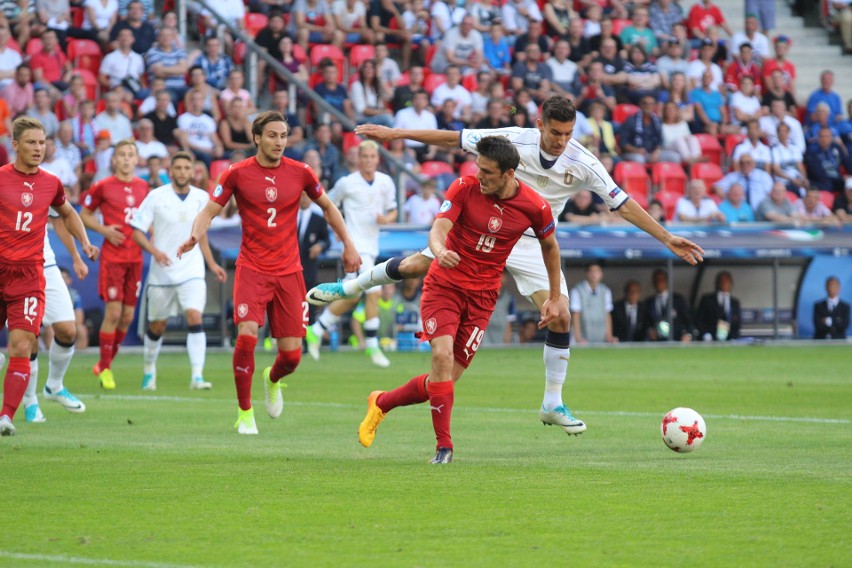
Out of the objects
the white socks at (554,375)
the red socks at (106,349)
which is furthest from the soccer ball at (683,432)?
the red socks at (106,349)

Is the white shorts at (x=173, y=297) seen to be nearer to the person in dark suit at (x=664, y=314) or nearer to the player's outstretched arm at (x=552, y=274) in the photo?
the player's outstretched arm at (x=552, y=274)

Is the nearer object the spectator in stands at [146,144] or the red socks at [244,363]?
the red socks at [244,363]

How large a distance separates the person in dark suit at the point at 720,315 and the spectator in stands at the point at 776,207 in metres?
1.79

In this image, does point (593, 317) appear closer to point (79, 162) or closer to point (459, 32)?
point (459, 32)

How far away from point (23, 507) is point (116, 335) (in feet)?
29.6

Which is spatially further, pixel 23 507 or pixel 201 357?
pixel 201 357

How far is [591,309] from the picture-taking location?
23.2 meters

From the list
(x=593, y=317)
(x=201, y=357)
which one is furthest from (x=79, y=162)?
(x=593, y=317)

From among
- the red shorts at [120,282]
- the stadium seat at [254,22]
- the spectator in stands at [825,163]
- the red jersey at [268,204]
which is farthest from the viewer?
the spectator in stands at [825,163]

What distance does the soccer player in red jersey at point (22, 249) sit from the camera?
1040 cm

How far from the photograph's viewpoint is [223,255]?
69.3 feet

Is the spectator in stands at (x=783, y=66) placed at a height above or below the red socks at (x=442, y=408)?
below

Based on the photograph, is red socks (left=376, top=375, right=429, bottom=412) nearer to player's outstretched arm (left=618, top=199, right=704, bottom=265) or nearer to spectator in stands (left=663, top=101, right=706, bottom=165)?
player's outstretched arm (left=618, top=199, right=704, bottom=265)

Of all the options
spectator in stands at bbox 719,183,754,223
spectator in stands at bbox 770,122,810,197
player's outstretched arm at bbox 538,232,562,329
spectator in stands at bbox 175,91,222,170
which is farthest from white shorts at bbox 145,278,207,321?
spectator in stands at bbox 770,122,810,197
